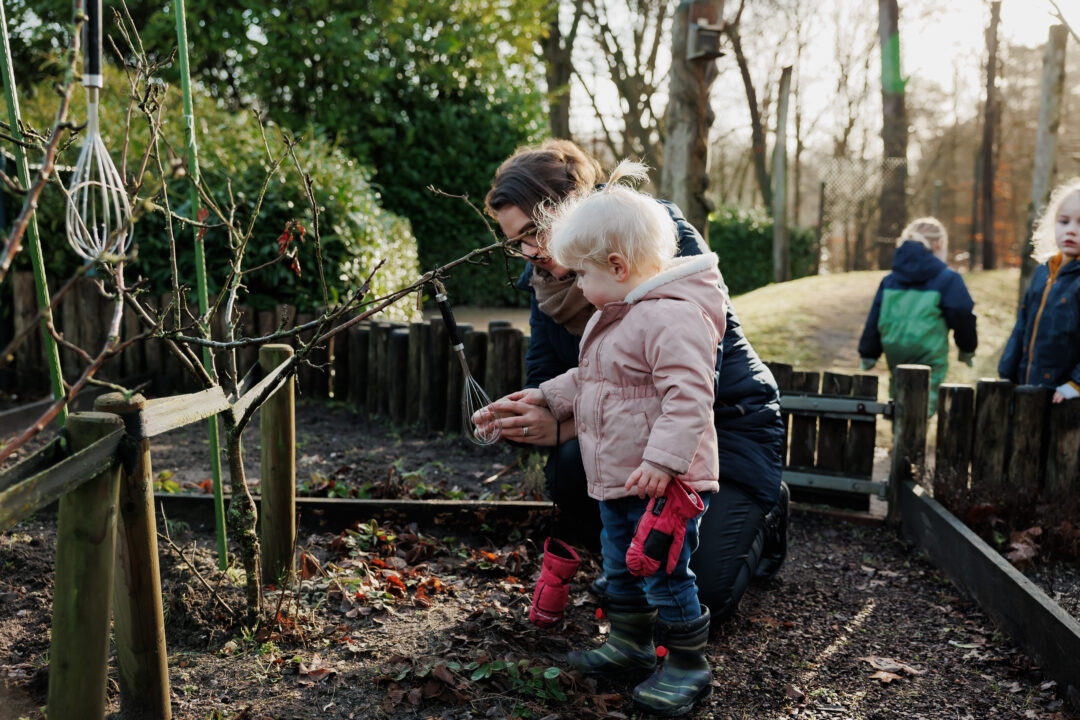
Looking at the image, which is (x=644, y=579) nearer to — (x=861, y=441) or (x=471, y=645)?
(x=471, y=645)

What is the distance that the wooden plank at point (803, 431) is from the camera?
4488mm

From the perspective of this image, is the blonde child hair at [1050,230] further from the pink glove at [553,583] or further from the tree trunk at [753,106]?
the tree trunk at [753,106]

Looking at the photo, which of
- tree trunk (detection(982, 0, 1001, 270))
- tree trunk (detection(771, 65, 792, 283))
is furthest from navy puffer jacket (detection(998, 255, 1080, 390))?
tree trunk (detection(982, 0, 1001, 270))

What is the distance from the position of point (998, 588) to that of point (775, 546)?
0.76 meters

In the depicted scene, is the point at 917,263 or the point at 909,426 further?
the point at 917,263

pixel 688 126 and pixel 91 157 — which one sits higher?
pixel 688 126

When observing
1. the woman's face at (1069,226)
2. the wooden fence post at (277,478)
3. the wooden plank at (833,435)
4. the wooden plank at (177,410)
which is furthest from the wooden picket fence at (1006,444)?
the wooden plank at (177,410)

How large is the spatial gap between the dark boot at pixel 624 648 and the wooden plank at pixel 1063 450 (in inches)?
88.7

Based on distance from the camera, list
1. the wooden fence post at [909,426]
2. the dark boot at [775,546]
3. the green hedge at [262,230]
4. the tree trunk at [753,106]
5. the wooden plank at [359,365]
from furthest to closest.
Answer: the tree trunk at [753,106] → the green hedge at [262,230] → the wooden plank at [359,365] → the wooden fence post at [909,426] → the dark boot at [775,546]

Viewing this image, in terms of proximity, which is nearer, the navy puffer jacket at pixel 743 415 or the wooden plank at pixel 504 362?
the navy puffer jacket at pixel 743 415

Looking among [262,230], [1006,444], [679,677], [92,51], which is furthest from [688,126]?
[92,51]

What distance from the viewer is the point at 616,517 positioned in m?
2.56

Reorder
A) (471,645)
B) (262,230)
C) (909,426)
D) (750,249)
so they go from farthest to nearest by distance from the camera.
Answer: (750,249) < (262,230) < (909,426) < (471,645)

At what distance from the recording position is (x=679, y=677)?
2.46 metres
